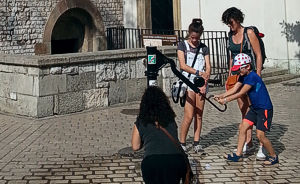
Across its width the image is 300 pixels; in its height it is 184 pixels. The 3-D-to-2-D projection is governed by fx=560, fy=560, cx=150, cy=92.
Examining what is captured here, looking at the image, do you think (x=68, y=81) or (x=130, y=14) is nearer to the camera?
(x=68, y=81)

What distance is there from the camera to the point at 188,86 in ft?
24.8

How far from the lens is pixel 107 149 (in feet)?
26.5

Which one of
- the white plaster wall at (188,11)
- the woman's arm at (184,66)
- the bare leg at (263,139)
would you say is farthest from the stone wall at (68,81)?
the white plaster wall at (188,11)

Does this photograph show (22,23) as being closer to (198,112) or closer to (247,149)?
(198,112)

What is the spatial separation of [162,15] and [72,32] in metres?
3.40

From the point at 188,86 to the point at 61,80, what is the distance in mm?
3533

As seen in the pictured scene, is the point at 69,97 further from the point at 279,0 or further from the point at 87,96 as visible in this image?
the point at 279,0

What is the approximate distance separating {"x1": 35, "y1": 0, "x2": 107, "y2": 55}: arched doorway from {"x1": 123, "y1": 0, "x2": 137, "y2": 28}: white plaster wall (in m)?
1.04

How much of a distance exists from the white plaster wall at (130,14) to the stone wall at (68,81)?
314 inches

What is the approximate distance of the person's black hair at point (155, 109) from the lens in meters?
4.89

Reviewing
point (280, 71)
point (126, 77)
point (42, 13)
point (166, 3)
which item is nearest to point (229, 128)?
point (126, 77)

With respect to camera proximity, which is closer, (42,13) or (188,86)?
(188,86)

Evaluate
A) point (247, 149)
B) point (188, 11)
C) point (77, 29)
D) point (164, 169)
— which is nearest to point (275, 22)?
point (188, 11)

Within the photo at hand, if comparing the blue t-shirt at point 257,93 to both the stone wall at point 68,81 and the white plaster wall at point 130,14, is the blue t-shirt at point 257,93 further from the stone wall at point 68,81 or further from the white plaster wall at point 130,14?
the white plaster wall at point 130,14
